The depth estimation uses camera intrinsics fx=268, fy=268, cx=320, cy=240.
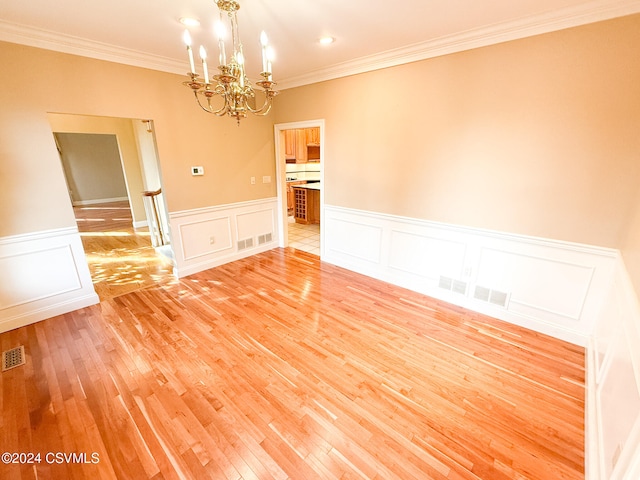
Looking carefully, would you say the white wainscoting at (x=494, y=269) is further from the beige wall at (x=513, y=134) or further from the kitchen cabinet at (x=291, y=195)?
the kitchen cabinet at (x=291, y=195)

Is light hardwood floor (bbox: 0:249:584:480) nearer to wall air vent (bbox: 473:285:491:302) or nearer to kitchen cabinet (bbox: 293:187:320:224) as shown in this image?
wall air vent (bbox: 473:285:491:302)

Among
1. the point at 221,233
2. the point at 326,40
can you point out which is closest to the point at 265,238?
the point at 221,233

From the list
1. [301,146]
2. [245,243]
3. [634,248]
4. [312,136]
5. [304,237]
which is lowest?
[304,237]

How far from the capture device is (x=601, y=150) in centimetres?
212

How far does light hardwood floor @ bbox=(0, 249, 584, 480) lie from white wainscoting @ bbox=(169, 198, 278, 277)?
95cm

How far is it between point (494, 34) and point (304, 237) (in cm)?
422

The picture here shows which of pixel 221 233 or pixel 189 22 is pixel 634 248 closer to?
pixel 189 22

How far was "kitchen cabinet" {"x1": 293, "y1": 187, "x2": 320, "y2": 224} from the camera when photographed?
6473mm

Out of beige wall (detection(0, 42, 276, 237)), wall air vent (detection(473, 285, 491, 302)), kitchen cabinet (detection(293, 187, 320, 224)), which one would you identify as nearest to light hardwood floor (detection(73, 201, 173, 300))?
beige wall (detection(0, 42, 276, 237))

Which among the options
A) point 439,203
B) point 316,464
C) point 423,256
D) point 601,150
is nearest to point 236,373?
point 316,464

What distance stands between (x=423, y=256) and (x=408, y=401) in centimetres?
180

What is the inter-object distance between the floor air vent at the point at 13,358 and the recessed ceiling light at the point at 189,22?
10.3 ft

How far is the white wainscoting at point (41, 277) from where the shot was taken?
2.62 metres

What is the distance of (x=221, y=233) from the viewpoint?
418cm
